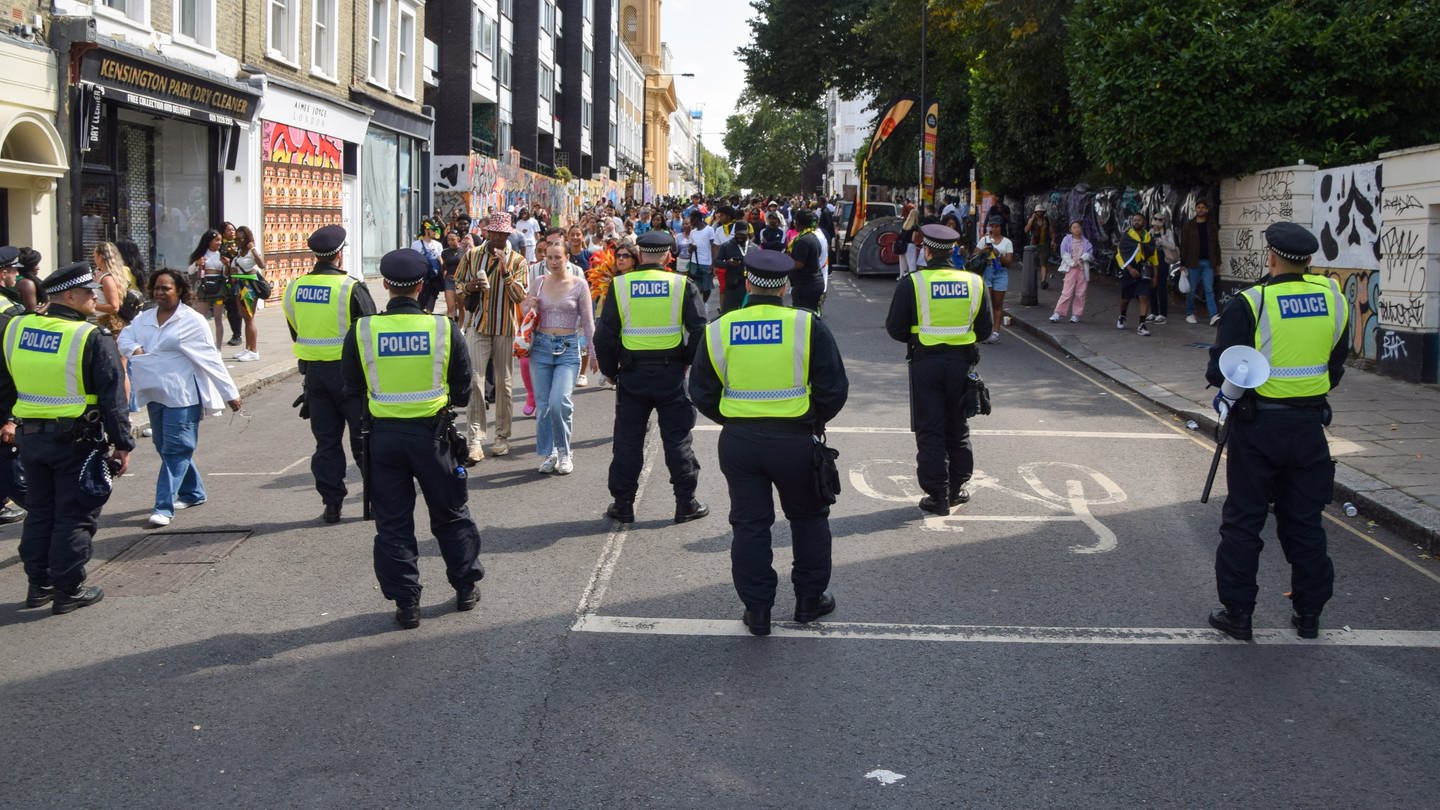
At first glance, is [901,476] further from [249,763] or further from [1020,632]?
[249,763]

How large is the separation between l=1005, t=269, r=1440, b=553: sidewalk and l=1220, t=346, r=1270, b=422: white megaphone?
2.51 meters

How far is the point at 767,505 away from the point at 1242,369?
2202 mm

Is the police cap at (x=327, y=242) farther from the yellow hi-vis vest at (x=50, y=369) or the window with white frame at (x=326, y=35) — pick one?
the window with white frame at (x=326, y=35)

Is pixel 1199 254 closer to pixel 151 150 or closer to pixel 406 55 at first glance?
pixel 151 150

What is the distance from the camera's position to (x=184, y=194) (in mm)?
20922

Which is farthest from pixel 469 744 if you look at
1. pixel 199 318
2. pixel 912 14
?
pixel 912 14

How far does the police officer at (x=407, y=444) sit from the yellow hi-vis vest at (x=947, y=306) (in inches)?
127

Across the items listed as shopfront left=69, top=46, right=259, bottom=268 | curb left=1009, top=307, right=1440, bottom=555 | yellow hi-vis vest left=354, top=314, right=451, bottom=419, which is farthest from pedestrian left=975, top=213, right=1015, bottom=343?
yellow hi-vis vest left=354, top=314, right=451, bottom=419

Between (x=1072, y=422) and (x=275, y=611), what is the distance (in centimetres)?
774

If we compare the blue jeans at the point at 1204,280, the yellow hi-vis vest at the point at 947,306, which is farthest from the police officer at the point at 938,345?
the blue jeans at the point at 1204,280

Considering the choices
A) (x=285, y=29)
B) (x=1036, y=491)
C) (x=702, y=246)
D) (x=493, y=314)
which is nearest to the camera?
(x=1036, y=491)

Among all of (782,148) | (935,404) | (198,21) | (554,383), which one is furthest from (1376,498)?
(782,148)

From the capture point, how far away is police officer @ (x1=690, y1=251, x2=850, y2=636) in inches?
235

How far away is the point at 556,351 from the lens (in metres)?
9.56
